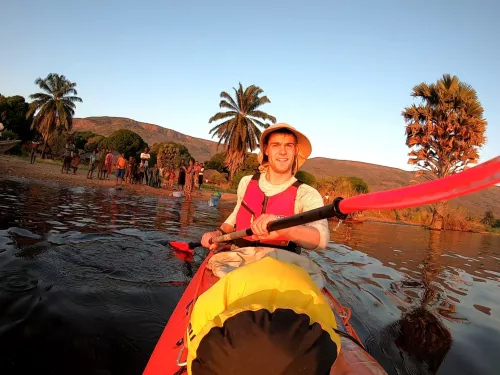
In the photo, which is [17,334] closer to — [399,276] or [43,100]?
[399,276]

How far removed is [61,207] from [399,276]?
27.0 ft

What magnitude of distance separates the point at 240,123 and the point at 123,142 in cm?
1612

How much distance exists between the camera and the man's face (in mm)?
3057

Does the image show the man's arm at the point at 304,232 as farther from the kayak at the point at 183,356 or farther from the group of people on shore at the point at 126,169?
the group of people on shore at the point at 126,169

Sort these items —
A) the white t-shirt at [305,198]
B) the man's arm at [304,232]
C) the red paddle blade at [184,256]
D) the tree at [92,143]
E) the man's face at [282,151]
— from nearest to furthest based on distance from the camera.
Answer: the man's arm at [304,232] → the white t-shirt at [305,198] → the man's face at [282,151] → the red paddle blade at [184,256] → the tree at [92,143]

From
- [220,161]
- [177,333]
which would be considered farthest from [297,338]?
[220,161]

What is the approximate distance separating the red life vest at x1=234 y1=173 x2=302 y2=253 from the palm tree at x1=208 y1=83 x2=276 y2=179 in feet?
94.5

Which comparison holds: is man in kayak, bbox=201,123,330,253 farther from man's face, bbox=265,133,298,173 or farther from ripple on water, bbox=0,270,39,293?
ripple on water, bbox=0,270,39,293

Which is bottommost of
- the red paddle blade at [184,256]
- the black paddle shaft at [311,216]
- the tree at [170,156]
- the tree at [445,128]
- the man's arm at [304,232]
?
the red paddle blade at [184,256]

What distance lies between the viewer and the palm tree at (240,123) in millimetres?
32000

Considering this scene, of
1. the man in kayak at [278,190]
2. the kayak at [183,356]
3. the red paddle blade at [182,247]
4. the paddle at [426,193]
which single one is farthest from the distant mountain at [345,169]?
the paddle at [426,193]

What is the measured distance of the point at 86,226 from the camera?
6.73m

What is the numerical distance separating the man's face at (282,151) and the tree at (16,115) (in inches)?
1380

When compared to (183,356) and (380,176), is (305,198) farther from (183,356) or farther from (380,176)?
(380,176)
